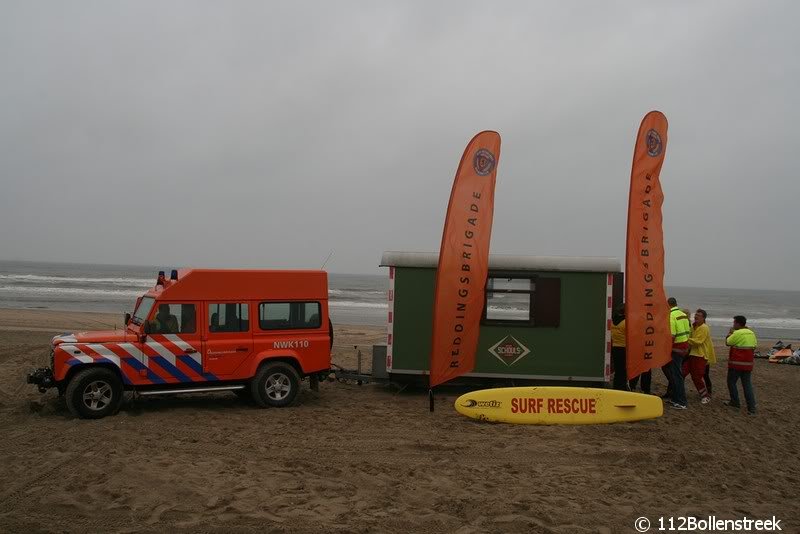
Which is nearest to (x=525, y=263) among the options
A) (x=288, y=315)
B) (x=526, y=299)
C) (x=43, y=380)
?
(x=526, y=299)

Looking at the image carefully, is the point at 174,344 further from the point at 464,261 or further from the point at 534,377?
the point at 534,377

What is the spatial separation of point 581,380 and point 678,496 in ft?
15.5

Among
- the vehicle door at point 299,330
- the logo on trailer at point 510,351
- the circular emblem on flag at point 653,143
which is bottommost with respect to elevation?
the logo on trailer at point 510,351

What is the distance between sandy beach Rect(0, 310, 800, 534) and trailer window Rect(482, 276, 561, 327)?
1.83m

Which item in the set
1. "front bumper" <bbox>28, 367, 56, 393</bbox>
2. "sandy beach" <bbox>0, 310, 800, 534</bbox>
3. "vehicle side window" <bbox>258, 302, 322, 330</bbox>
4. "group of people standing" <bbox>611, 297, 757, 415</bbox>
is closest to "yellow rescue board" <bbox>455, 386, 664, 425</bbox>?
"sandy beach" <bbox>0, 310, 800, 534</bbox>

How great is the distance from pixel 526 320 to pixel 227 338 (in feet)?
16.9

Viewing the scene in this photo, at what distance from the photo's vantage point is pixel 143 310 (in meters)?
9.54

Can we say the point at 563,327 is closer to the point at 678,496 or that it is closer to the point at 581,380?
the point at 581,380

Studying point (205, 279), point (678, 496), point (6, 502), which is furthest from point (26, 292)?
point (678, 496)

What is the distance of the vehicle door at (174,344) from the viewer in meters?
9.09

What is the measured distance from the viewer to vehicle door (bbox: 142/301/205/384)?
9.09 metres

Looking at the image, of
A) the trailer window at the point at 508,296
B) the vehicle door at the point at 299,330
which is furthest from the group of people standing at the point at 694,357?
the vehicle door at the point at 299,330

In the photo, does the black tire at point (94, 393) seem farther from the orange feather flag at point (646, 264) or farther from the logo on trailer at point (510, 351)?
the orange feather flag at point (646, 264)

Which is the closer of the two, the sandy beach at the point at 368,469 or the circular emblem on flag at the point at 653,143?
the sandy beach at the point at 368,469
